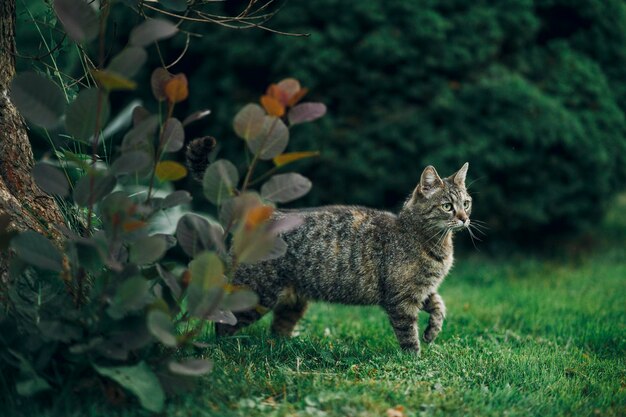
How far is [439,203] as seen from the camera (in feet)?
13.7

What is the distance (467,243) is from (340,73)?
239 centimetres

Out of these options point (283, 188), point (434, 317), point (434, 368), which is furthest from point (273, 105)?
point (434, 317)

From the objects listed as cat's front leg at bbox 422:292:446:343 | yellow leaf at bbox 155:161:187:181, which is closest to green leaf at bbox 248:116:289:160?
yellow leaf at bbox 155:161:187:181

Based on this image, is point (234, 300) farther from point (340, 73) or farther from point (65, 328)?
point (340, 73)

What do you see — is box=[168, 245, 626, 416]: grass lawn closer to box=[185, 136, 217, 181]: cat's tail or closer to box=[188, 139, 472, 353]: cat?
box=[188, 139, 472, 353]: cat

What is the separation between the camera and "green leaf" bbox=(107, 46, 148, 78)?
252cm

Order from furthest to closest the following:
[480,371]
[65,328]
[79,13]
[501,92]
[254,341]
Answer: [501,92]
[254,341]
[480,371]
[65,328]
[79,13]

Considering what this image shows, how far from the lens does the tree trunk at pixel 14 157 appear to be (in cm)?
321

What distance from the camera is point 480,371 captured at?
3414 mm

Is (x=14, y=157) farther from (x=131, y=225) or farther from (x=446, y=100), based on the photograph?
(x=446, y=100)

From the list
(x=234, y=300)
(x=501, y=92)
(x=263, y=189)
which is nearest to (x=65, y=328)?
(x=234, y=300)

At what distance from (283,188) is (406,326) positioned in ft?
4.99

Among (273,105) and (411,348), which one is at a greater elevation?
(273,105)

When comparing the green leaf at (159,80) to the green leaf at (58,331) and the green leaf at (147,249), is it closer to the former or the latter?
the green leaf at (147,249)
